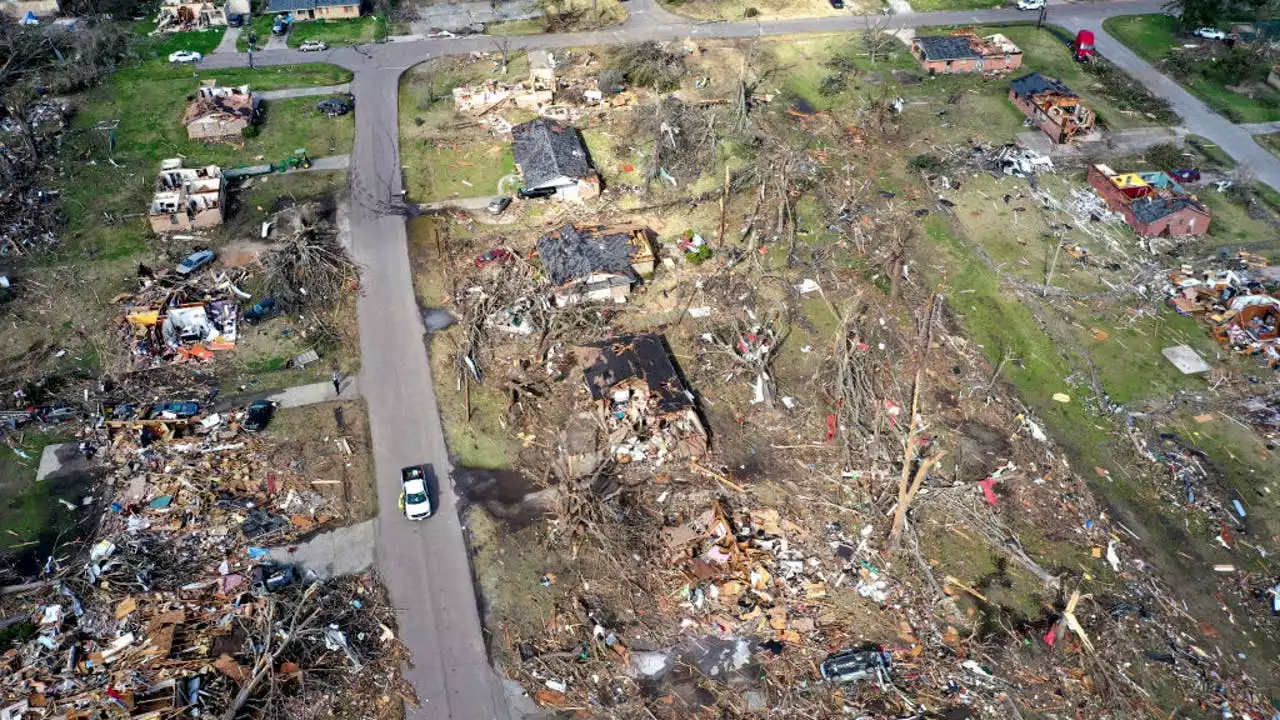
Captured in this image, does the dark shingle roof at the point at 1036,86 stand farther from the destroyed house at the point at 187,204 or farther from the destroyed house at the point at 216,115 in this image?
the destroyed house at the point at 187,204

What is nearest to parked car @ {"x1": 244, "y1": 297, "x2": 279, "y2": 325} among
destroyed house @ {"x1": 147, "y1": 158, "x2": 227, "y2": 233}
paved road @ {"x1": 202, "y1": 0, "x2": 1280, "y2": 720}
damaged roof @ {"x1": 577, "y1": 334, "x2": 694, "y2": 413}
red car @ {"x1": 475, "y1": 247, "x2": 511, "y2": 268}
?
paved road @ {"x1": 202, "y1": 0, "x2": 1280, "y2": 720}

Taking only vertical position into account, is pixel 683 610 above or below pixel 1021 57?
below

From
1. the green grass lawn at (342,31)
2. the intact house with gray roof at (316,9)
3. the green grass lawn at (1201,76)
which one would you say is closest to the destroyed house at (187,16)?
the intact house with gray roof at (316,9)

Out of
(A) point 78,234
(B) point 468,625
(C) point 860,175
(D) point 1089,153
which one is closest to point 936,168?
(C) point 860,175

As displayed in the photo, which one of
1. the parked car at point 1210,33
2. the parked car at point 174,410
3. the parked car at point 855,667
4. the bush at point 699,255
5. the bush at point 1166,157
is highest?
the parked car at point 1210,33

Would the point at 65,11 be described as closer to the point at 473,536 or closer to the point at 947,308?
the point at 473,536

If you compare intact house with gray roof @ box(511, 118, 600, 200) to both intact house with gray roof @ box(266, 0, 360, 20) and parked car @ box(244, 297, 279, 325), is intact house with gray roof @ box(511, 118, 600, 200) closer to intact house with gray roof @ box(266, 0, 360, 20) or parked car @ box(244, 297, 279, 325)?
parked car @ box(244, 297, 279, 325)
